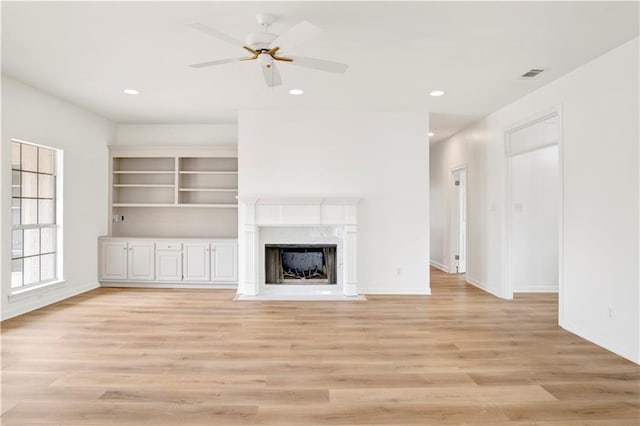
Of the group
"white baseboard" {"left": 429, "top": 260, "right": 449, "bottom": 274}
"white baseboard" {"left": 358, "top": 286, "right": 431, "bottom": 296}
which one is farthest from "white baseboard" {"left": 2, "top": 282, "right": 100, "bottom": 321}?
"white baseboard" {"left": 429, "top": 260, "right": 449, "bottom": 274}

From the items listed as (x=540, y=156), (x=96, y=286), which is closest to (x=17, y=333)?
(x=96, y=286)

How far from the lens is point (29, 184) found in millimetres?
4809

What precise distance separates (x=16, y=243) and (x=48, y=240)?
547 mm

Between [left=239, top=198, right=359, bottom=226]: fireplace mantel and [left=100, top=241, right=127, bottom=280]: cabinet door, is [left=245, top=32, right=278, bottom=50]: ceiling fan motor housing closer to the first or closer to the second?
[left=239, top=198, right=359, bottom=226]: fireplace mantel

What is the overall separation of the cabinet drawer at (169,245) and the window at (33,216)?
53.1 inches

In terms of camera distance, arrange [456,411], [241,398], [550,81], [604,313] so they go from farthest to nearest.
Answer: [550,81]
[604,313]
[241,398]
[456,411]

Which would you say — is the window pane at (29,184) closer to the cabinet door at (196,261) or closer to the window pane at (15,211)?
the window pane at (15,211)

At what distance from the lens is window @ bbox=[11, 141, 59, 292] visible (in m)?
4.59

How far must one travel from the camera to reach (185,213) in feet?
21.6

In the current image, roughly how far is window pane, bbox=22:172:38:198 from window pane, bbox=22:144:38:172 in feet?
0.25

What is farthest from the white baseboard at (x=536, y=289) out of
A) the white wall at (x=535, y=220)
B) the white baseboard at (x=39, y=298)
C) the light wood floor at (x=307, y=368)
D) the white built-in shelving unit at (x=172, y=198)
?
the white baseboard at (x=39, y=298)

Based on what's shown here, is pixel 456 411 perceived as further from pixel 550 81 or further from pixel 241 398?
pixel 550 81

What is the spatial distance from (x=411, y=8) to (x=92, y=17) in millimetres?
2379

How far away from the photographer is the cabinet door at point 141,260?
604 centimetres
